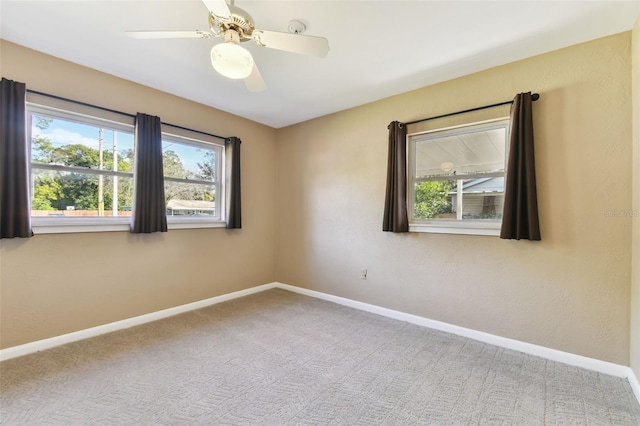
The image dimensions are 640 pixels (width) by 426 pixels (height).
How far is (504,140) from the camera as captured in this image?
8.75ft

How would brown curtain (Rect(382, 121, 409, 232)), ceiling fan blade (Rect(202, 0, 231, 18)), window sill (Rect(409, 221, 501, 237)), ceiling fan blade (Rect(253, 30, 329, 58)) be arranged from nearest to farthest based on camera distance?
1. ceiling fan blade (Rect(202, 0, 231, 18))
2. ceiling fan blade (Rect(253, 30, 329, 58))
3. window sill (Rect(409, 221, 501, 237))
4. brown curtain (Rect(382, 121, 409, 232))

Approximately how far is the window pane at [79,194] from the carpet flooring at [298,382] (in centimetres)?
123

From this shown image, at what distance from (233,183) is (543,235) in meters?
3.46

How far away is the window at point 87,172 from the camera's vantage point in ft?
8.17

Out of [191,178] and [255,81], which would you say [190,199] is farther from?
[255,81]

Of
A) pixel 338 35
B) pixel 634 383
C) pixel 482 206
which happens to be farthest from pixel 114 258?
pixel 634 383

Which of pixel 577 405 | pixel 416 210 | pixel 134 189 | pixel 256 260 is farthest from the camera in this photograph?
pixel 256 260

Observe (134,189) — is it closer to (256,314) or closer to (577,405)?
(256,314)

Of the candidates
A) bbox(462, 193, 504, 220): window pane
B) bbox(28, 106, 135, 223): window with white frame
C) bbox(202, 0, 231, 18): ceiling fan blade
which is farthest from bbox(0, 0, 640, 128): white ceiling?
bbox(462, 193, 504, 220): window pane

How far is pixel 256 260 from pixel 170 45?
114 inches

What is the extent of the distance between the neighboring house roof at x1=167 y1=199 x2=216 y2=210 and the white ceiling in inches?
52.1

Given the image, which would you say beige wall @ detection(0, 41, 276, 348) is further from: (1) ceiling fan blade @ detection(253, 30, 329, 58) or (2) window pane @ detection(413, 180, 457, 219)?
(2) window pane @ detection(413, 180, 457, 219)

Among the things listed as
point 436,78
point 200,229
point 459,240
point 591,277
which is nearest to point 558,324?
point 591,277

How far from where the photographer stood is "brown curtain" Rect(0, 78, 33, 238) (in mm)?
2197
